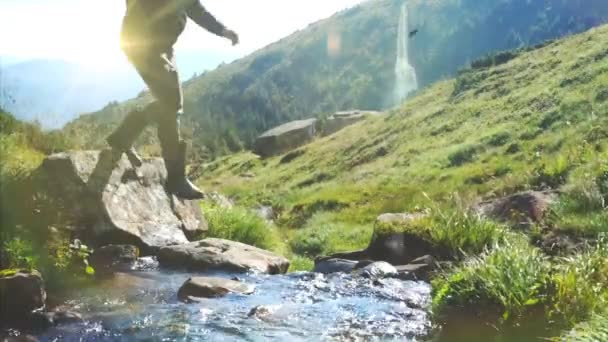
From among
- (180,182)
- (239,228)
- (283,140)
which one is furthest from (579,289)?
(283,140)

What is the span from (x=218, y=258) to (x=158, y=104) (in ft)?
9.17

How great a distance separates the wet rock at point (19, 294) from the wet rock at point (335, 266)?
16.0ft

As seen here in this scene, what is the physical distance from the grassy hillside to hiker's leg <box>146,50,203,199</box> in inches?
125

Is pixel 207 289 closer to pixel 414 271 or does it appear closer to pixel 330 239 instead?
pixel 414 271

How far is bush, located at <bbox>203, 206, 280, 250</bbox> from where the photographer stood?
1320 centimetres

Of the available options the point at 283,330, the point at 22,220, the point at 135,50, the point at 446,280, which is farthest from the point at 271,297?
the point at 135,50

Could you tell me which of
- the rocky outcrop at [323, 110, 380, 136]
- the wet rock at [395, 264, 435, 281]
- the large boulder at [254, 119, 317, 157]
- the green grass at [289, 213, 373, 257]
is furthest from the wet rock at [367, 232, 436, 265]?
the rocky outcrop at [323, 110, 380, 136]

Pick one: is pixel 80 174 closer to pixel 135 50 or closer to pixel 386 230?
pixel 135 50

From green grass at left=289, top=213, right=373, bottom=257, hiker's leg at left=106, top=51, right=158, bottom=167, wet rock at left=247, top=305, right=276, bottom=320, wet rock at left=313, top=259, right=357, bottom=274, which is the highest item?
hiker's leg at left=106, top=51, right=158, bottom=167

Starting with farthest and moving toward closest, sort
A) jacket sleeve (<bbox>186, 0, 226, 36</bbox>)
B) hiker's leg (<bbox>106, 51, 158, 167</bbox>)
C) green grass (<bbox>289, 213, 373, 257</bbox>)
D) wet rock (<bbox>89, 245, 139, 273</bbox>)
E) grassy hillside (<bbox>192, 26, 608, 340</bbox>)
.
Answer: green grass (<bbox>289, 213, 373, 257</bbox>), jacket sleeve (<bbox>186, 0, 226, 36</bbox>), hiker's leg (<bbox>106, 51, 158, 167</bbox>), wet rock (<bbox>89, 245, 139, 273</bbox>), grassy hillside (<bbox>192, 26, 608, 340</bbox>)

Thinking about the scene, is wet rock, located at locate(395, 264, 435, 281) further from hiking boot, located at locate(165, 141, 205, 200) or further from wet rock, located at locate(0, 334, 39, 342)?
wet rock, located at locate(0, 334, 39, 342)

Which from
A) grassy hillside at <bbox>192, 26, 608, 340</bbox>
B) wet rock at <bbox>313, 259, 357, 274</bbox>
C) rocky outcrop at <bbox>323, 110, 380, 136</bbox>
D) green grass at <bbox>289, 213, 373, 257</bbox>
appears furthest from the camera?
rocky outcrop at <bbox>323, 110, 380, 136</bbox>

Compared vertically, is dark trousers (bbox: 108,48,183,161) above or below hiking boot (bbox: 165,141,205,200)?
above

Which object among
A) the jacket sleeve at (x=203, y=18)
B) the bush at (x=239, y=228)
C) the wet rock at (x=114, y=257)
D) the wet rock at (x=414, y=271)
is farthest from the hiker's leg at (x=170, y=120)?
the wet rock at (x=414, y=271)
